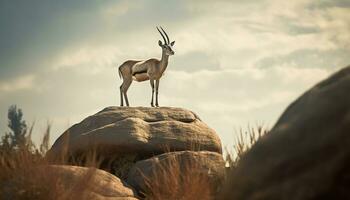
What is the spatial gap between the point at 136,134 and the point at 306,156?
8.09 m

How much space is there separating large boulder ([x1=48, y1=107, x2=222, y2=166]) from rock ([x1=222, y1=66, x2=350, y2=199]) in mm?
6848

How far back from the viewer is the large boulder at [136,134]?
36.7 ft

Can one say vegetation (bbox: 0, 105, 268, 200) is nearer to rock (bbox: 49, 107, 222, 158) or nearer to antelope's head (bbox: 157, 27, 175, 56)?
rock (bbox: 49, 107, 222, 158)

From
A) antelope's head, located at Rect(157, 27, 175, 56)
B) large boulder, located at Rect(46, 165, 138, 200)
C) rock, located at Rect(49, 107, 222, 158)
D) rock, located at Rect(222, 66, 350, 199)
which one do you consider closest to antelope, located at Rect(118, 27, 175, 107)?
antelope's head, located at Rect(157, 27, 175, 56)

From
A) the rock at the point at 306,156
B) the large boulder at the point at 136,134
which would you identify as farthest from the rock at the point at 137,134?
the rock at the point at 306,156

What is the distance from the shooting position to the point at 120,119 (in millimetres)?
12047

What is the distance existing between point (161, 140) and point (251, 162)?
25.3 ft

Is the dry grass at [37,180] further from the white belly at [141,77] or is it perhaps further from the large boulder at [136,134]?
the white belly at [141,77]

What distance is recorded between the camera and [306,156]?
3346 millimetres

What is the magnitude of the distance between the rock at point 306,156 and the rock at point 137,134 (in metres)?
7.05

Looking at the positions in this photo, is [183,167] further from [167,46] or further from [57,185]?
[167,46]

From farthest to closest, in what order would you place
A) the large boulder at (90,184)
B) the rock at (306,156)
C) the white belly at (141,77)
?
the white belly at (141,77), the large boulder at (90,184), the rock at (306,156)

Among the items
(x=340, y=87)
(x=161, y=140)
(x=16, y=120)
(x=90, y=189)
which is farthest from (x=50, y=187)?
(x=16, y=120)

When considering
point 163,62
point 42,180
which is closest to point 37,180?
point 42,180
